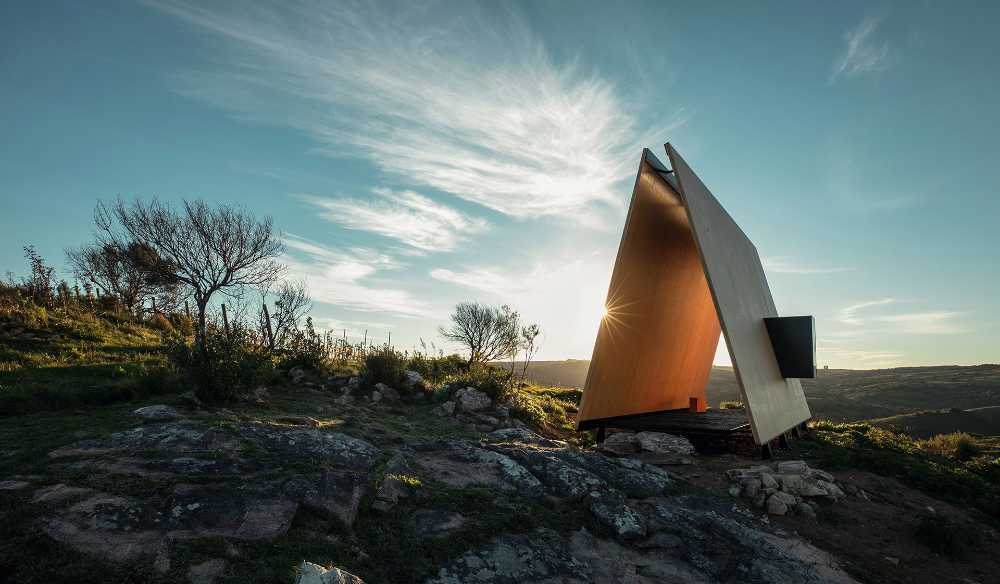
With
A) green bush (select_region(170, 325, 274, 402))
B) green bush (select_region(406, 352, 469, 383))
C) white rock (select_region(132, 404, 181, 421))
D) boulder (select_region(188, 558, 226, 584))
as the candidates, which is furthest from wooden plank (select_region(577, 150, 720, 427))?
boulder (select_region(188, 558, 226, 584))

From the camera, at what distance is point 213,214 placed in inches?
719

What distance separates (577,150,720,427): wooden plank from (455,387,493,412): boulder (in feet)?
7.12

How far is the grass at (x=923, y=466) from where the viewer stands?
25.5 ft

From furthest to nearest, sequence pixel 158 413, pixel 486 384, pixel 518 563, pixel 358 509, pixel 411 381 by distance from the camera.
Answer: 1. pixel 486 384
2. pixel 411 381
3. pixel 158 413
4. pixel 358 509
5. pixel 518 563

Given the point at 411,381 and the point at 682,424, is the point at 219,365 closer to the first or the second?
the point at 411,381

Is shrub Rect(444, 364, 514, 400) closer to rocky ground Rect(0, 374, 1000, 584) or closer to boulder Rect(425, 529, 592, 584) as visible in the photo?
rocky ground Rect(0, 374, 1000, 584)

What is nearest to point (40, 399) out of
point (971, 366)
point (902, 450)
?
point (902, 450)

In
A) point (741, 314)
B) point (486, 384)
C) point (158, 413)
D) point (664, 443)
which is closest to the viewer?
point (158, 413)

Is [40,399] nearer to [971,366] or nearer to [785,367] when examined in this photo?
[785,367]

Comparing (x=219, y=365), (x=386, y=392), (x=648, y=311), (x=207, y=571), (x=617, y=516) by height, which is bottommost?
(x=617, y=516)

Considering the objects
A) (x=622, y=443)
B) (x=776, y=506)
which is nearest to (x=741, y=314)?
(x=622, y=443)

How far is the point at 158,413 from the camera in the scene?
553 centimetres

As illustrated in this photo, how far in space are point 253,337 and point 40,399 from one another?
3.03 m

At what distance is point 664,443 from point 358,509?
7369 mm
